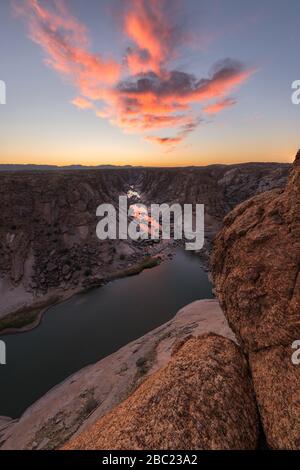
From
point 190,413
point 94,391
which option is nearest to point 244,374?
point 190,413

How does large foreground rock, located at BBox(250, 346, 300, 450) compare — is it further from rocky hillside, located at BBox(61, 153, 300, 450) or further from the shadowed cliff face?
the shadowed cliff face

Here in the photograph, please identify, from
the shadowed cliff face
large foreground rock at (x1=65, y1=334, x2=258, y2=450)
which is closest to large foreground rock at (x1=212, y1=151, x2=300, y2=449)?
large foreground rock at (x1=65, y1=334, x2=258, y2=450)

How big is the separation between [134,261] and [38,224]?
78.9 feet

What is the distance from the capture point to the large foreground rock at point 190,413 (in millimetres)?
7355

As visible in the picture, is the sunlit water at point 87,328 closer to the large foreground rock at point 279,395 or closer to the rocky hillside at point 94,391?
the rocky hillside at point 94,391

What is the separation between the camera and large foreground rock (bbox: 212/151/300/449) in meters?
7.68

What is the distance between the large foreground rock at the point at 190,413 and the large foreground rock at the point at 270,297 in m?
0.70

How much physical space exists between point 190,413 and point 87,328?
97.4 ft

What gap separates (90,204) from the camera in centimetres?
7156

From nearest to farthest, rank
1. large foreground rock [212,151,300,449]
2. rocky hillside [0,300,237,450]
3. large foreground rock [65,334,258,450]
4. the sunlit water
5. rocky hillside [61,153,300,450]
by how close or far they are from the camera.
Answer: large foreground rock [65,334,258,450]
rocky hillside [61,153,300,450]
large foreground rock [212,151,300,449]
rocky hillside [0,300,237,450]
the sunlit water

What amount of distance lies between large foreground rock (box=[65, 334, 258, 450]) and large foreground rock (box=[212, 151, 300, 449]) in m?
0.70

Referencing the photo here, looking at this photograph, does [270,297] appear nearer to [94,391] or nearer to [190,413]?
[190,413]
